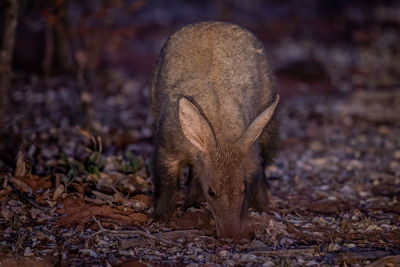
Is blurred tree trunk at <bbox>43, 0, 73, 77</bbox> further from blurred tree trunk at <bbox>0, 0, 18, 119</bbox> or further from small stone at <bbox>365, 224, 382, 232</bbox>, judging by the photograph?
small stone at <bbox>365, 224, 382, 232</bbox>

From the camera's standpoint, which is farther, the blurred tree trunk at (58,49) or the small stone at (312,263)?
the blurred tree trunk at (58,49)

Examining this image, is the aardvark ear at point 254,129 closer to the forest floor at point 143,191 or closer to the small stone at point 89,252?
the forest floor at point 143,191

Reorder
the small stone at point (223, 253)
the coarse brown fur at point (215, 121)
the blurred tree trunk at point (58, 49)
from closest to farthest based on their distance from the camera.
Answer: the small stone at point (223, 253)
the coarse brown fur at point (215, 121)
the blurred tree trunk at point (58, 49)

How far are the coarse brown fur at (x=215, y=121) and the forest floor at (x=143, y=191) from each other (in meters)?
0.33

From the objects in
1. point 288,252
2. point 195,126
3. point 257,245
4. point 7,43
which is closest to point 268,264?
point 288,252

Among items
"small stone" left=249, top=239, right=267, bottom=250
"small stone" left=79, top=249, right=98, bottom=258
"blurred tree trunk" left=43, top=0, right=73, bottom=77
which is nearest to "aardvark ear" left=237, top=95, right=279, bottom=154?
"small stone" left=249, top=239, right=267, bottom=250

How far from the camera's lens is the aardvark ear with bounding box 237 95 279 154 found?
5344mm

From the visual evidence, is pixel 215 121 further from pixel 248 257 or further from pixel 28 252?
pixel 28 252

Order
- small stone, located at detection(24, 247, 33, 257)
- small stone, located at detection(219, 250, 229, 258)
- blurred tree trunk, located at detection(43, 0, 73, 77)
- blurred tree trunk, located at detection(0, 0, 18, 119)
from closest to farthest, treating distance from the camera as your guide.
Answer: small stone, located at detection(24, 247, 33, 257) < small stone, located at detection(219, 250, 229, 258) < blurred tree trunk, located at detection(0, 0, 18, 119) < blurred tree trunk, located at detection(43, 0, 73, 77)

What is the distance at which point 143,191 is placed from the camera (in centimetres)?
679

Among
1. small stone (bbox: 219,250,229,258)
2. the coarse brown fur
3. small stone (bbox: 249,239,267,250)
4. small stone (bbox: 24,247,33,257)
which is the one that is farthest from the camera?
the coarse brown fur

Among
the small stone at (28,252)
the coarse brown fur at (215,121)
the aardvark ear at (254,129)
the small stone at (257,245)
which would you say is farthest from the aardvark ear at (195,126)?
the small stone at (28,252)

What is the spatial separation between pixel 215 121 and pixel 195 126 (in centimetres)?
40

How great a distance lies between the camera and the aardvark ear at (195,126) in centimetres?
537
